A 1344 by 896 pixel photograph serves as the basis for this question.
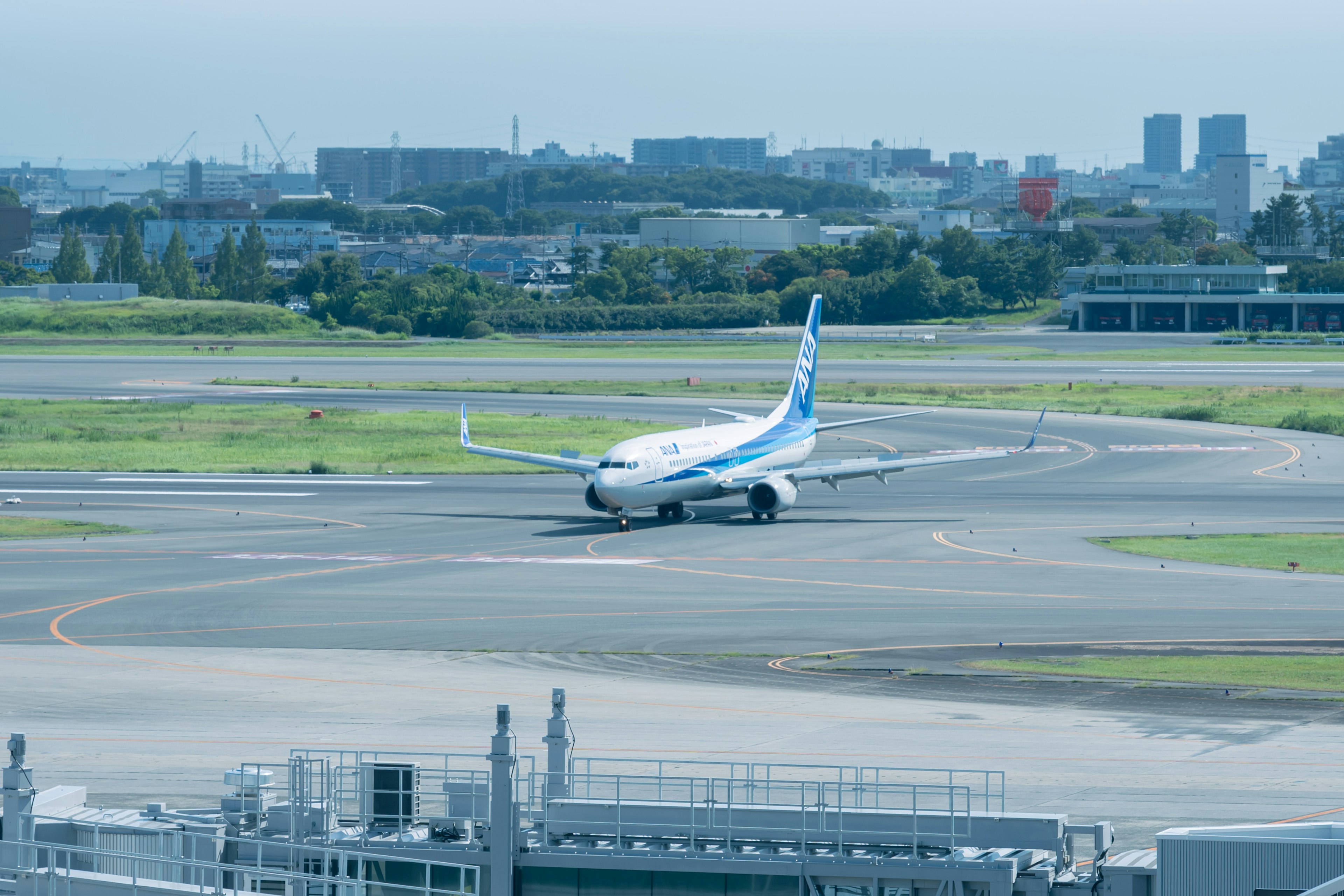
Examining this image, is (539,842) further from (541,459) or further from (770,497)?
(541,459)

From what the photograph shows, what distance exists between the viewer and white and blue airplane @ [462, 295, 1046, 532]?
70500mm

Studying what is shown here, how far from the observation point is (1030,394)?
14412 cm

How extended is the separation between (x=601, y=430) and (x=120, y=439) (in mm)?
32460

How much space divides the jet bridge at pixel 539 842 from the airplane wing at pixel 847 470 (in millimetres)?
47106

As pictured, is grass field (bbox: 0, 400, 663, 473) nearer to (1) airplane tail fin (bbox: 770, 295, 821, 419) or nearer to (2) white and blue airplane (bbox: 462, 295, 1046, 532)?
(1) airplane tail fin (bbox: 770, 295, 821, 419)

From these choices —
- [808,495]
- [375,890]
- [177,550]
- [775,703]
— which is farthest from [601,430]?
[375,890]

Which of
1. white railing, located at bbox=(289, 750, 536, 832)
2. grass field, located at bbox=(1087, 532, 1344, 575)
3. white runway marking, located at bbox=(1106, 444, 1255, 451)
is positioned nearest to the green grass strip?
white runway marking, located at bbox=(1106, 444, 1255, 451)

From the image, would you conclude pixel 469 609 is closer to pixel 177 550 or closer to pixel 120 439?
pixel 177 550

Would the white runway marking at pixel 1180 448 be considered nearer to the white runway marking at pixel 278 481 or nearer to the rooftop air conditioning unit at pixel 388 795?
the white runway marking at pixel 278 481

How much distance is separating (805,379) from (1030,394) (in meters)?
64.0

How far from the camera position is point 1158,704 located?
3997 cm

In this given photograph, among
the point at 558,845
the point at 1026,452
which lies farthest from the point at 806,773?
the point at 1026,452

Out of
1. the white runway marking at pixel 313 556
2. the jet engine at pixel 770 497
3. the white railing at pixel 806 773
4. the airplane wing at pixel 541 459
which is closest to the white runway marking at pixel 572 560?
the white runway marking at pixel 313 556

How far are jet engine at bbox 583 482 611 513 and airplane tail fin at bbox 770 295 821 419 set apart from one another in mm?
13944
